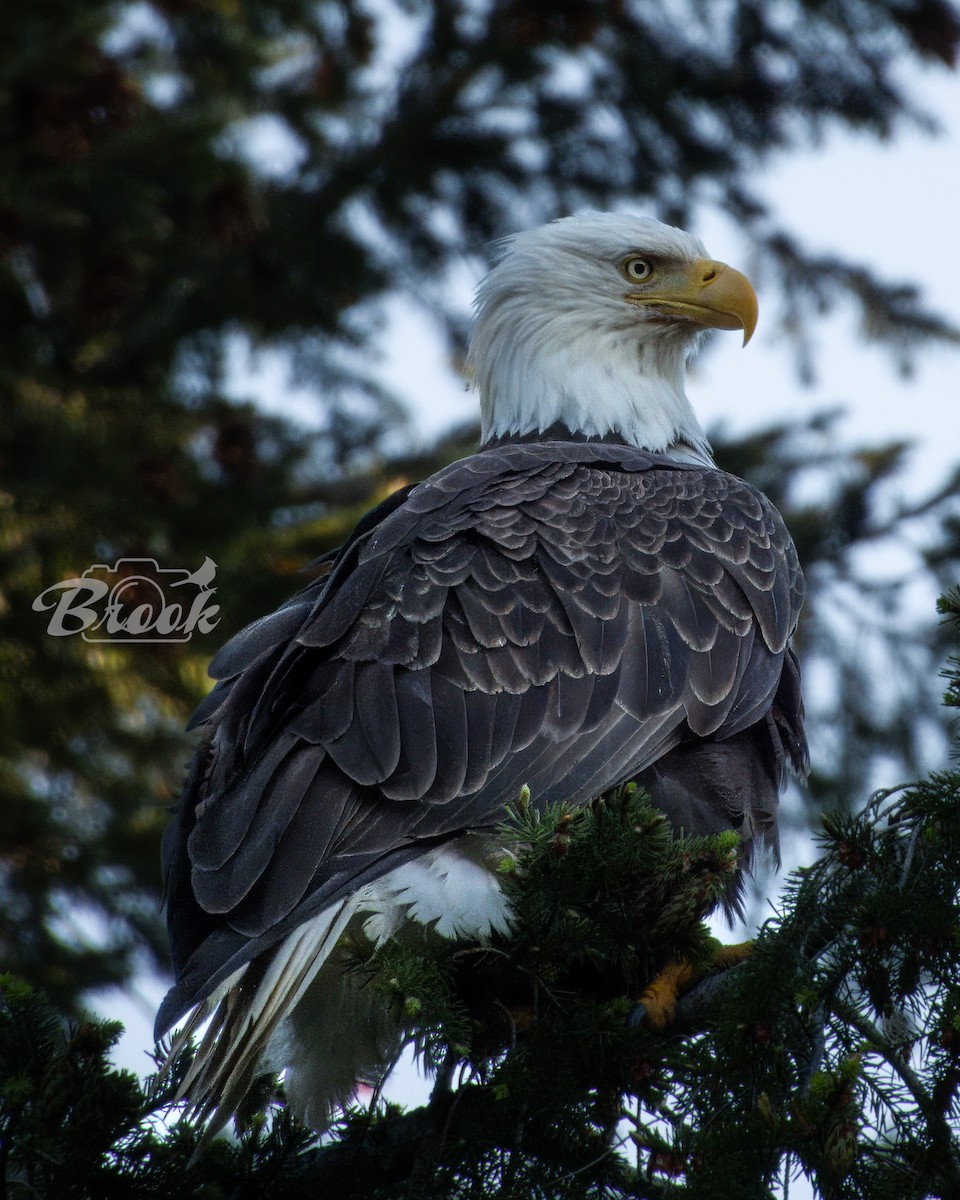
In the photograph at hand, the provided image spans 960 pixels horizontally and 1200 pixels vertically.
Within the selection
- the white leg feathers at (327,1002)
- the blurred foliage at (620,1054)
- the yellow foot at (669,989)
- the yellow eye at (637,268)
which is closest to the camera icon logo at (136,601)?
the yellow eye at (637,268)

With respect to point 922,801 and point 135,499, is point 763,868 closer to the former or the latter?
point 922,801

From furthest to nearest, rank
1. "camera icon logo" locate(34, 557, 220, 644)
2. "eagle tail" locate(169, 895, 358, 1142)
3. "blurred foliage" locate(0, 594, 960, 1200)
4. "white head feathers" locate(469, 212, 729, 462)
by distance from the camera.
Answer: "camera icon logo" locate(34, 557, 220, 644) < "white head feathers" locate(469, 212, 729, 462) < "eagle tail" locate(169, 895, 358, 1142) < "blurred foliage" locate(0, 594, 960, 1200)

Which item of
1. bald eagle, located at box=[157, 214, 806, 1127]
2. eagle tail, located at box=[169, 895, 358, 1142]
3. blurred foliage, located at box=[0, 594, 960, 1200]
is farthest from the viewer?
bald eagle, located at box=[157, 214, 806, 1127]

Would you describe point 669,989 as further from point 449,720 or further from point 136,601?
point 136,601

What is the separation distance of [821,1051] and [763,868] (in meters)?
1.90

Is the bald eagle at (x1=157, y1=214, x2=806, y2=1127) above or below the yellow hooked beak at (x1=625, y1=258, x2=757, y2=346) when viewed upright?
below

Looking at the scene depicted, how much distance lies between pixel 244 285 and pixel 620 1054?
550cm

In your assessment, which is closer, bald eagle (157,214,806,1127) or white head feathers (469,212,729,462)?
bald eagle (157,214,806,1127)

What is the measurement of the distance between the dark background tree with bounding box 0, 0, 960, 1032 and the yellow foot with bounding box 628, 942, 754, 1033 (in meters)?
3.15

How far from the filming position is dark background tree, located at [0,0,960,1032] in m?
6.41

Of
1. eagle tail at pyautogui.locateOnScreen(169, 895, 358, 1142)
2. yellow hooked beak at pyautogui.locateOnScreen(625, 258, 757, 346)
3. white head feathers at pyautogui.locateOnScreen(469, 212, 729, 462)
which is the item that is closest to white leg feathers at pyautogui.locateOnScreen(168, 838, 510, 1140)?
eagle tail at pyautogui.locateOnScreen(169, 895, 358, 1142)

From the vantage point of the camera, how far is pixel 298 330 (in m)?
8.15

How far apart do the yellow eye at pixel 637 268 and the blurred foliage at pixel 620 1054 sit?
2691 millimetres

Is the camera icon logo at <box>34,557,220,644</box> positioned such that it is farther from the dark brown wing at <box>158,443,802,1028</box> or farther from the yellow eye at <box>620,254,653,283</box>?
the yellow eye at <box>620,254,653,283</box>
